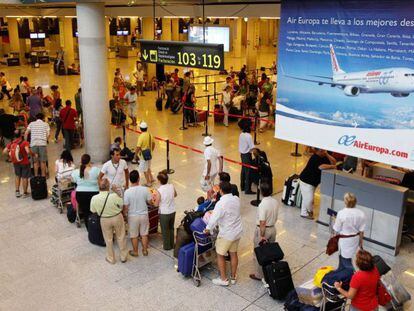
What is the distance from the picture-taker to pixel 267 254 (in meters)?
6.44

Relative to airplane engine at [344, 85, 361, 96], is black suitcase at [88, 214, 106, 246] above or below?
below

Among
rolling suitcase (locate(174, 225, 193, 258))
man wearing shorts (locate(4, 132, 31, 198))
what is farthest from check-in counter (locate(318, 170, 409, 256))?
man wearing shorts (locate(4, 132, 31, 198))

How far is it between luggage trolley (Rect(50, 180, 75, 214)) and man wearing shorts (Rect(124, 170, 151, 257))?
248cm

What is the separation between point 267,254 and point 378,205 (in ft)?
8.14

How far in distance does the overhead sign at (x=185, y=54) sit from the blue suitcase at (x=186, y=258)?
3.50m

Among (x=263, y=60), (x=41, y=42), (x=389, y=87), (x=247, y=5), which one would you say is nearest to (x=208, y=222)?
(x=389, y=87)

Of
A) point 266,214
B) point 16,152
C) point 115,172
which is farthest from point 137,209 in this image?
point 16,152

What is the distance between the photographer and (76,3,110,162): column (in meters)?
11.6

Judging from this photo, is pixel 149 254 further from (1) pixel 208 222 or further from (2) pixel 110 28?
(2) pixel 110 28

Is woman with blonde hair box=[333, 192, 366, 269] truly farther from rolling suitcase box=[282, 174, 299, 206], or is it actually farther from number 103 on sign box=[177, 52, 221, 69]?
number 103 on sign box=[177, 52, 221, 69]

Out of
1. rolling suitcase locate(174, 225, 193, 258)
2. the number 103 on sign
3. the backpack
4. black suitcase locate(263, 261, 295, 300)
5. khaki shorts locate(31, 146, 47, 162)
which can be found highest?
the number 103 on sign

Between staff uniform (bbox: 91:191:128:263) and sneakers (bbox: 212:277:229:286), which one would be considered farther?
staff uniform (bbox: 91:191:128:263)

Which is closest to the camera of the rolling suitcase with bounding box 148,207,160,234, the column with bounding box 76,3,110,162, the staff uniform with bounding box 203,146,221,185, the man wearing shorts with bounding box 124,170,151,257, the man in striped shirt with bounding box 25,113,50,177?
the man wearing shorts with bounding box 124,170,151,257

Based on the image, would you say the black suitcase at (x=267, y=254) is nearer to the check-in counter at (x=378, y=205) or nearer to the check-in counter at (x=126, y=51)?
the check-in counter at (x=378, y=205)
